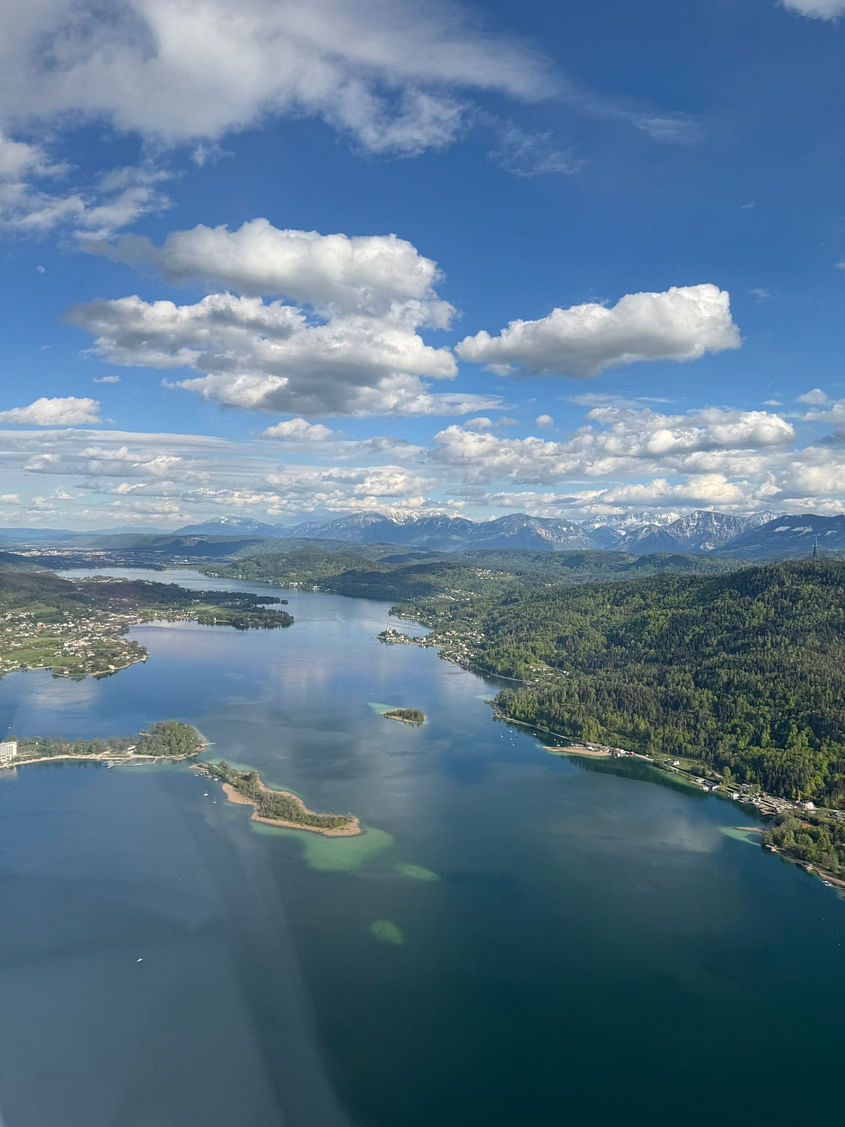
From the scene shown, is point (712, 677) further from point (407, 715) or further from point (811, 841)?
point (407, 715)

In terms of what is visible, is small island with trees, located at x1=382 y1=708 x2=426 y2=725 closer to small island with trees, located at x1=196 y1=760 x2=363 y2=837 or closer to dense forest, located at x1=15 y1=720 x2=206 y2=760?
dense forest, located at x1=15 y1=720 x2=206 y2=760

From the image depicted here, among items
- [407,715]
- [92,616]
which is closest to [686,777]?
[407,715]

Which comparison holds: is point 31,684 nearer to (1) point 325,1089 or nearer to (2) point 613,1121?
(1) point 325,1089

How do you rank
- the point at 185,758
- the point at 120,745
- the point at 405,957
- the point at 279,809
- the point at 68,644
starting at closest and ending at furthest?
the point at 405,957 → the point at 279,809 → the point at 185,758 → the point at 120,745 → the point at 68,644

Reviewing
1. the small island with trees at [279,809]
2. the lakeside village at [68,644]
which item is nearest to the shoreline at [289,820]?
the small island with trees at [279,809]

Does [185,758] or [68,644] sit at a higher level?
[68,644]

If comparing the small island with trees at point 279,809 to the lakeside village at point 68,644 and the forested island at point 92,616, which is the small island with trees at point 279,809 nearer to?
the lakeside village at point 68,644

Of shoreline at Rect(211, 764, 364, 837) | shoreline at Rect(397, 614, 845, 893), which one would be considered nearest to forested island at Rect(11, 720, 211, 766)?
shoreline at Rect(211, 764, 364, 837)
